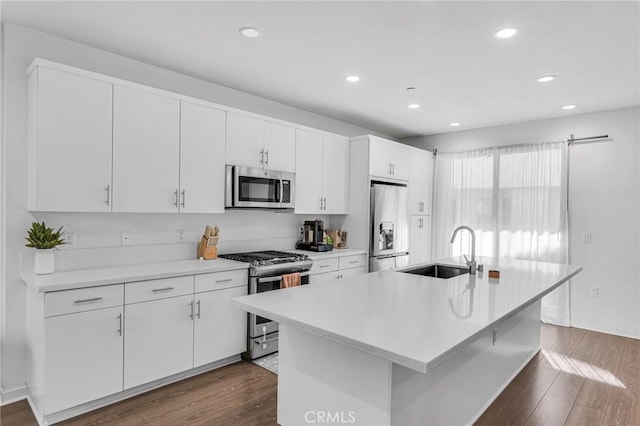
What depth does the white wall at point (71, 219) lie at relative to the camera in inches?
101

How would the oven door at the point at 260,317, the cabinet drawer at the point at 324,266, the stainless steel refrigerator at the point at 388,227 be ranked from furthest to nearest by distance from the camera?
1. the stainless steel refrigerator at the point at 388,227
2. the cabinet drawer at the point at 324,266
3. the oven door at the point at 260,317

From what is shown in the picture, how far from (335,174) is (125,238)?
243cm

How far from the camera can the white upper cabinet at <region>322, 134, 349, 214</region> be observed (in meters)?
4.47

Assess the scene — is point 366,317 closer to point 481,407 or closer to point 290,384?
point 290,384

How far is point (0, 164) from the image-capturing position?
102 inches

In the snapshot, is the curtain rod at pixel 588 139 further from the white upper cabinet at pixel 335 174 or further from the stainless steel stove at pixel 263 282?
the stainless steel stove at pixel 263 282

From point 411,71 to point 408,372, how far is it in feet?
8.23

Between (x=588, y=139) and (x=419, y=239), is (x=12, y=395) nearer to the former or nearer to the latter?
(x=419, y=239)

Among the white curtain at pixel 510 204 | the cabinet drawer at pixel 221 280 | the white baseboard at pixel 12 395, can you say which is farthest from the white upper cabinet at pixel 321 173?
the white baseboard at pixel 12 395

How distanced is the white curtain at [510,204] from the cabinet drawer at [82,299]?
178 inches

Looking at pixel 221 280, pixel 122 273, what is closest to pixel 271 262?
pixel 221 280

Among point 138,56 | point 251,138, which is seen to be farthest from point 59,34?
point 251,138

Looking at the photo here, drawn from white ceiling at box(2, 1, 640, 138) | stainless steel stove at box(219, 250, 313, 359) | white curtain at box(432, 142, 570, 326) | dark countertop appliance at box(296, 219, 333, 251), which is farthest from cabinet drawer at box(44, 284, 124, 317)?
white curtain at box(432, 142, 570, 326)

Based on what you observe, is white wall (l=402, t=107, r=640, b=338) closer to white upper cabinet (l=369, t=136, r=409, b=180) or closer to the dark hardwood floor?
the dark hardwood floor
